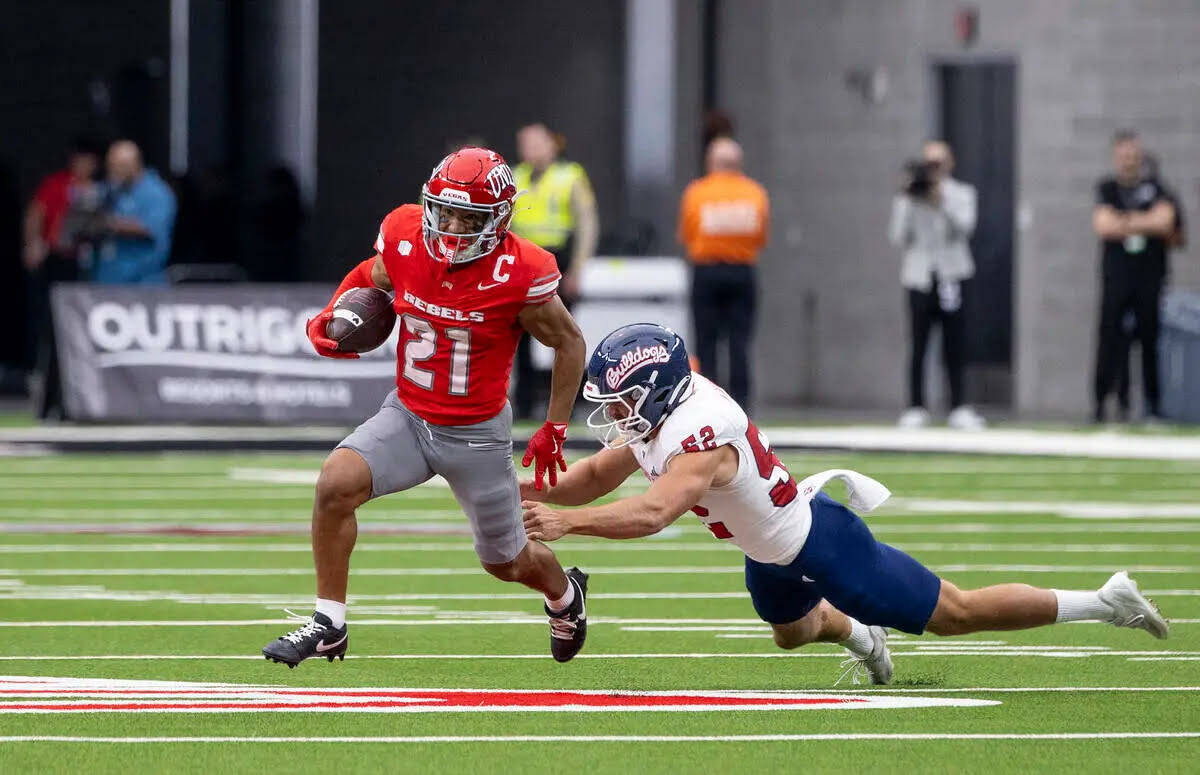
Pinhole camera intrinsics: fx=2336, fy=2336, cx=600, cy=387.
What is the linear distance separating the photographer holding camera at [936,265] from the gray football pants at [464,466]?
11.7 meters

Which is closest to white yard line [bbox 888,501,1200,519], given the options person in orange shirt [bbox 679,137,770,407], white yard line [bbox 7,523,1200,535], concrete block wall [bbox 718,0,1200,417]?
white yard line [bbox 7,523,1200,535]

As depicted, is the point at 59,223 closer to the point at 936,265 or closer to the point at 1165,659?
the point at 936,265

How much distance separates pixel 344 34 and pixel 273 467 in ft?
36.7

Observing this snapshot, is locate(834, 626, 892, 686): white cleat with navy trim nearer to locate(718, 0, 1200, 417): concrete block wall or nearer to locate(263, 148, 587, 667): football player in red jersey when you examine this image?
locate(263, 148, 587, 667): football player in red jersey

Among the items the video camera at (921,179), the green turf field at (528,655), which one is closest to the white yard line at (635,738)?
the green turf field at (528,655)

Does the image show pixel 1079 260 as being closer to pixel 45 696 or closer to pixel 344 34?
pixel 344 34

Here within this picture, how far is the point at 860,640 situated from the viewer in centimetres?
756

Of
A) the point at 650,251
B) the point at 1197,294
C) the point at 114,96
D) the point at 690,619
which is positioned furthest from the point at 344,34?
the point at 690,619

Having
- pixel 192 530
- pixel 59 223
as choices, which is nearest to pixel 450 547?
pixel 192 530

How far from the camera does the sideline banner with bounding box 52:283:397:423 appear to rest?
18.1 metres

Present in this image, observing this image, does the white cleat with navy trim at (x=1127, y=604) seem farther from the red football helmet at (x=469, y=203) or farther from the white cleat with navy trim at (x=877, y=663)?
the red football helmet at (x=469, y=203)

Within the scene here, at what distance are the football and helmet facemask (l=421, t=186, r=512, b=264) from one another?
0.32 meters

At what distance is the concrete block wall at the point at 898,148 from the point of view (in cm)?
2211

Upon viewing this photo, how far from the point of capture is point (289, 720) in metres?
6.66
